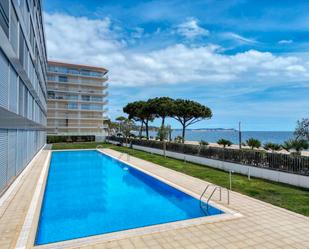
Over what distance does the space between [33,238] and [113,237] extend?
6.17ft

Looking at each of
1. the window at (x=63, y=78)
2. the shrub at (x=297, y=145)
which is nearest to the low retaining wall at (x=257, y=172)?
the shrub at (x=297, y=145)

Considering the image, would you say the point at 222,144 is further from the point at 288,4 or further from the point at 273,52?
the point at 288,4

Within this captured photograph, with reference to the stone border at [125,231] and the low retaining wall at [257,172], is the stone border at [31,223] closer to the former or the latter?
the stone border at [125,231]

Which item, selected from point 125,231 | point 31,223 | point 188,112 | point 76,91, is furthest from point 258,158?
point 76,91

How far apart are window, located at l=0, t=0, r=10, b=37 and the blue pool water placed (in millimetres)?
6270

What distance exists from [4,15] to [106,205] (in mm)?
7608

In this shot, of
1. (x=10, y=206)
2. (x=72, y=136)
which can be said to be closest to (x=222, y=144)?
(x=10, y=206)

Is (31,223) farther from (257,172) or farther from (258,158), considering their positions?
(258,158)

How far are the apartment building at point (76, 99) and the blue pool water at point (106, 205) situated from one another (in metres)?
37.9

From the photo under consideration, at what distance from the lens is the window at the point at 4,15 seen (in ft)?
25.0

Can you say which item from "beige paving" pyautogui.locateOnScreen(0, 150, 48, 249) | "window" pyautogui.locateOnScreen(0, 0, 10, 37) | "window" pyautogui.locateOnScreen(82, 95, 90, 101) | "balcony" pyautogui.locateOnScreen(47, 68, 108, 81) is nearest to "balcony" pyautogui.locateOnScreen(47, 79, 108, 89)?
"balcony" pyautogui.locateOnScreen(47, 68, 108, 81)

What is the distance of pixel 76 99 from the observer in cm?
5266

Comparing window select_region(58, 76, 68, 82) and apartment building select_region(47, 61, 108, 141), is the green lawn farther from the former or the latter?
window select_region(58, 76, 68, 82)

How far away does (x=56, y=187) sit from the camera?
12.6 meters
